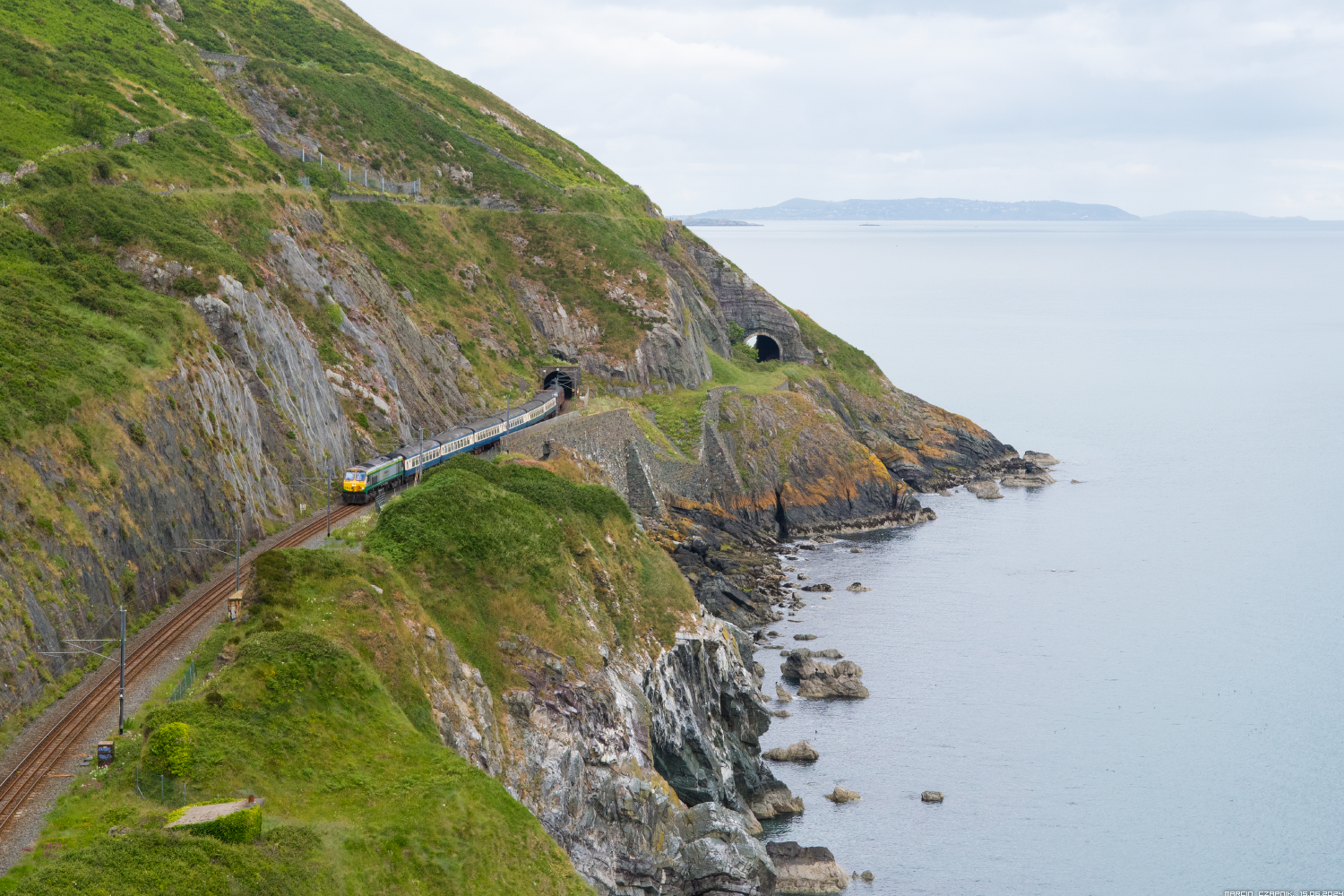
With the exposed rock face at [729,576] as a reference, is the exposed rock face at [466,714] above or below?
above

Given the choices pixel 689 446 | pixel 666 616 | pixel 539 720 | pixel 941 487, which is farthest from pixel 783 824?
pixel 941 487

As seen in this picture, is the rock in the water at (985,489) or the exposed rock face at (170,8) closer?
the exposed rock face at (170,8)

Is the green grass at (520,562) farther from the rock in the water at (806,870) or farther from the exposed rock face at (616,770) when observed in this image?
the rock in the water at (806,870)

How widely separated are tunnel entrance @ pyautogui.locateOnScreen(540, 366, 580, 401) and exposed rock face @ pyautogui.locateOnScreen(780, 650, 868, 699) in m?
35.0

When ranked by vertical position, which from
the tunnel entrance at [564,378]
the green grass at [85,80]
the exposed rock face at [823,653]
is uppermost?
the green grass at [85,80]

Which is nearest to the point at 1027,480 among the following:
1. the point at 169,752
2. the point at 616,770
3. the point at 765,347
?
the point at 765,347

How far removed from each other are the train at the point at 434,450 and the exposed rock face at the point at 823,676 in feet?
81.2

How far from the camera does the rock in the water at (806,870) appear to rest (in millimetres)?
50312

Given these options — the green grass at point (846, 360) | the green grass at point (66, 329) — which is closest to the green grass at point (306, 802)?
the green grass at point (66, 329)

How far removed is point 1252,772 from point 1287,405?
126m

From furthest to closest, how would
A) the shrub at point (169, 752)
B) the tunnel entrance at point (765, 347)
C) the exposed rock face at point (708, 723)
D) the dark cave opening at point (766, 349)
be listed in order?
the dark cave opening at point (766, 349) < the tunnel entrance at point (765, 347) < the exposed rock face at point (708, 723) < the shrub at point (169, 752)

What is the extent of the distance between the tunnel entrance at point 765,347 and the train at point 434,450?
48001 mm

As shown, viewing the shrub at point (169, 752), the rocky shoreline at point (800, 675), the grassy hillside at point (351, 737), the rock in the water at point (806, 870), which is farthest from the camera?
the rocky shoreline at point (800, 675)

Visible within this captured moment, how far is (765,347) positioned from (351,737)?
341ft
